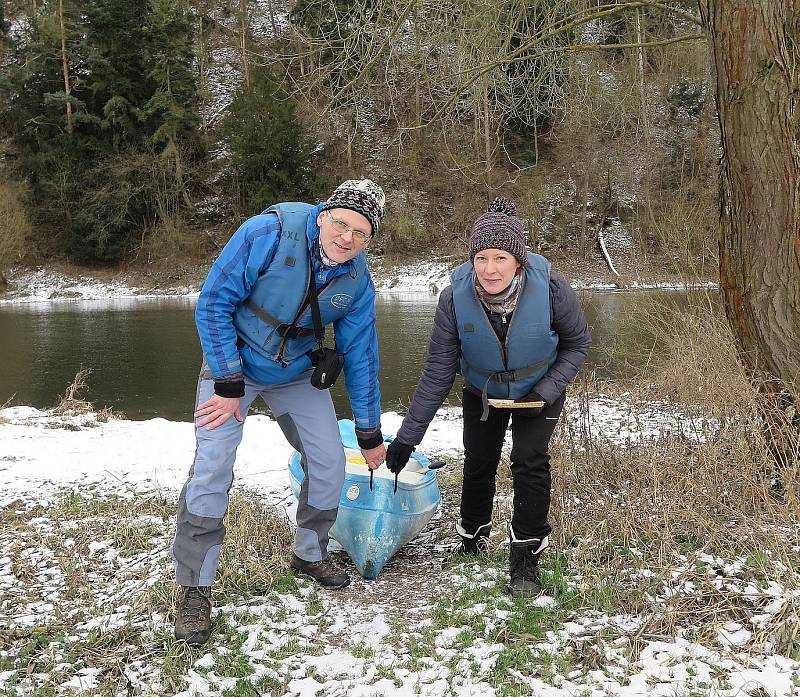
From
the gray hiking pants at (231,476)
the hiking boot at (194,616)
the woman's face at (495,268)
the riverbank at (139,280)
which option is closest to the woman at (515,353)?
the woman's face at (495,268)

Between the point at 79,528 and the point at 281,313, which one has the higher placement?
the point at 281,313

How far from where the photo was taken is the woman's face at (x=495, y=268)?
2.98 metres

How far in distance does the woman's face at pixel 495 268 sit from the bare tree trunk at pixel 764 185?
1662mm

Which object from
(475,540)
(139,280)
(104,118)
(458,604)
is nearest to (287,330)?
(458,604)

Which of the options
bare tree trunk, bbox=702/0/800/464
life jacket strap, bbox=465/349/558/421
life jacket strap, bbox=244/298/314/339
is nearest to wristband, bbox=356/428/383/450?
life jacket strap, bbox=465/349/558/421

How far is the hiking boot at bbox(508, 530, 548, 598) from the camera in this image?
324 centimetres

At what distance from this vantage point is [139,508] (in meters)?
4.71

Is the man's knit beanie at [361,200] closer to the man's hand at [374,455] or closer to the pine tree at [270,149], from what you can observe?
the man's hand at [374,455]

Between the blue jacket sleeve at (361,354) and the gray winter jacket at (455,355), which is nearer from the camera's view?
the gray winter jacket at (455,355)

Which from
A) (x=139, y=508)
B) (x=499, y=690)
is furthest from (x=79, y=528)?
(x=499, y=690)

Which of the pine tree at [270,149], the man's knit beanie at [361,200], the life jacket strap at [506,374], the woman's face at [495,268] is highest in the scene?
the pine tree at [270,149]

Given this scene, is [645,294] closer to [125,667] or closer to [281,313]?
[281,313]

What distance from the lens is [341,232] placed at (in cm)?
301

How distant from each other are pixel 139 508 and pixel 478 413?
262cm
